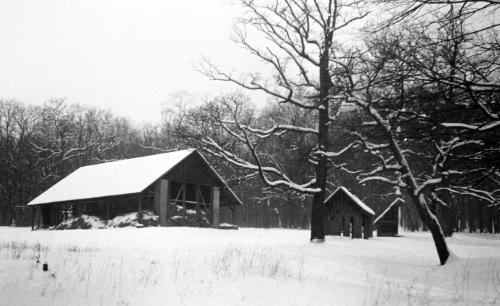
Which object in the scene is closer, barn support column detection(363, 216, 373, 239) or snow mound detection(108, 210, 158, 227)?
barn support column detection(363, 216, 373, 239)

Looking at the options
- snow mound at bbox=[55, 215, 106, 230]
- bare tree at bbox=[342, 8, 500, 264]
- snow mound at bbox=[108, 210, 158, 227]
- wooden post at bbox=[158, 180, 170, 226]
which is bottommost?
snow mound at bbox=[55, 215, 106, 230]

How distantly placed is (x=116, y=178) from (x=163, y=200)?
18.9ft

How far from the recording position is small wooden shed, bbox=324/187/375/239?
24250mm

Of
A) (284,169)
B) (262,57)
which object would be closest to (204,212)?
(284,169)

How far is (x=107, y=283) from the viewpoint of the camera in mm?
8219

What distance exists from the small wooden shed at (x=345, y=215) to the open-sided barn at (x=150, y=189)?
9374mm

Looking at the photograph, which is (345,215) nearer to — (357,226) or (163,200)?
(357,226)

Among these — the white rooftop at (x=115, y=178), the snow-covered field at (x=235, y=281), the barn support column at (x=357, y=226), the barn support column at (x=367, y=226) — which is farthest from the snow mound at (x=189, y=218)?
the snow-covered field at (x=235, y=281)

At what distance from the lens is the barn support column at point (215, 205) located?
108 feet

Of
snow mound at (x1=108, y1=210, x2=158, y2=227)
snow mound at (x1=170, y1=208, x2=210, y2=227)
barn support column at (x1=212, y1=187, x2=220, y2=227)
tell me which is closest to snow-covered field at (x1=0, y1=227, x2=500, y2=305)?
snow mound at (x1=108, y1=210, x2=158, y2=227)

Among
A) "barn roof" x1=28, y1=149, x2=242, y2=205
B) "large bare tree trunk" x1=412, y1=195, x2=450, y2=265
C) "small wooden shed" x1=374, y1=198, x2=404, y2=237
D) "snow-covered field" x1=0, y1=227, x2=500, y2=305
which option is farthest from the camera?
"barn roof" x1=28, y1=149, x2=242, y2=205

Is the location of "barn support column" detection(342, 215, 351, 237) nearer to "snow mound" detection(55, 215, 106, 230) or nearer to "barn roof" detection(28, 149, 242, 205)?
"barn roof" detection(28, 149, 242, 205)

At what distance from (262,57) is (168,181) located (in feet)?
43.8

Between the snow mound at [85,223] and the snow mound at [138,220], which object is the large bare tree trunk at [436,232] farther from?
the snow mound at [85,223]
